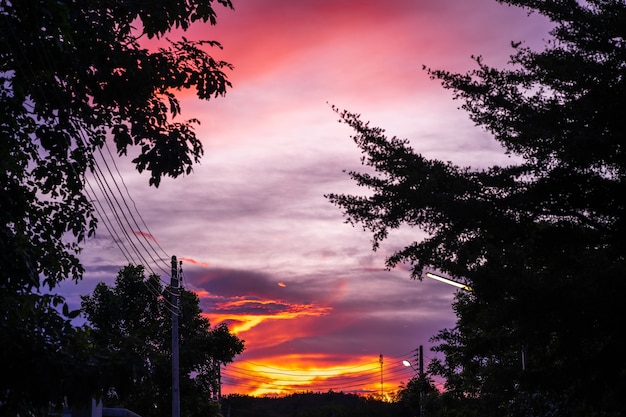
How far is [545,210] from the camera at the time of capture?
20.1 metres

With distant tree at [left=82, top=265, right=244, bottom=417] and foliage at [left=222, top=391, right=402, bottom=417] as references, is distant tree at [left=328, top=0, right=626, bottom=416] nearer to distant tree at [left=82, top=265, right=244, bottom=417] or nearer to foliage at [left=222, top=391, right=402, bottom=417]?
distant tree at [left=82, top=265, right=244, bottom=417]

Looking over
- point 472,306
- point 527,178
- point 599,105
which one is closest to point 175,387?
point 472,306

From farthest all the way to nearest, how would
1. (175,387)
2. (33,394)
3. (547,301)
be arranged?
(175,387) < (547,301) < (33,394)

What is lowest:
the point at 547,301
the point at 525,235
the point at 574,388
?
the point at 574,388

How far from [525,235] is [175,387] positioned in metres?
20.1

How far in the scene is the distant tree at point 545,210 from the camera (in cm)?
1745

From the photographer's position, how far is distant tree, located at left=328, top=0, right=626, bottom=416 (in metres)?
17.5

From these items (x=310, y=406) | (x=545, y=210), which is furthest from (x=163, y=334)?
(x=310, y=406)

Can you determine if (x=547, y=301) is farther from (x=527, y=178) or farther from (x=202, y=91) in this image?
(x=202, y=91)

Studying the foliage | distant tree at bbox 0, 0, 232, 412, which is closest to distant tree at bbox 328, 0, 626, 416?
distant tree at bbox 0, 0, 232, 412

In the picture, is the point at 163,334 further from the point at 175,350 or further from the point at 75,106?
the point at 75,106

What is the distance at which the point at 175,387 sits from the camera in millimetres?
34812

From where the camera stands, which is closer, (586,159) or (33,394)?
(33,394)

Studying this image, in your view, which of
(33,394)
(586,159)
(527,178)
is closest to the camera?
(33,394)
